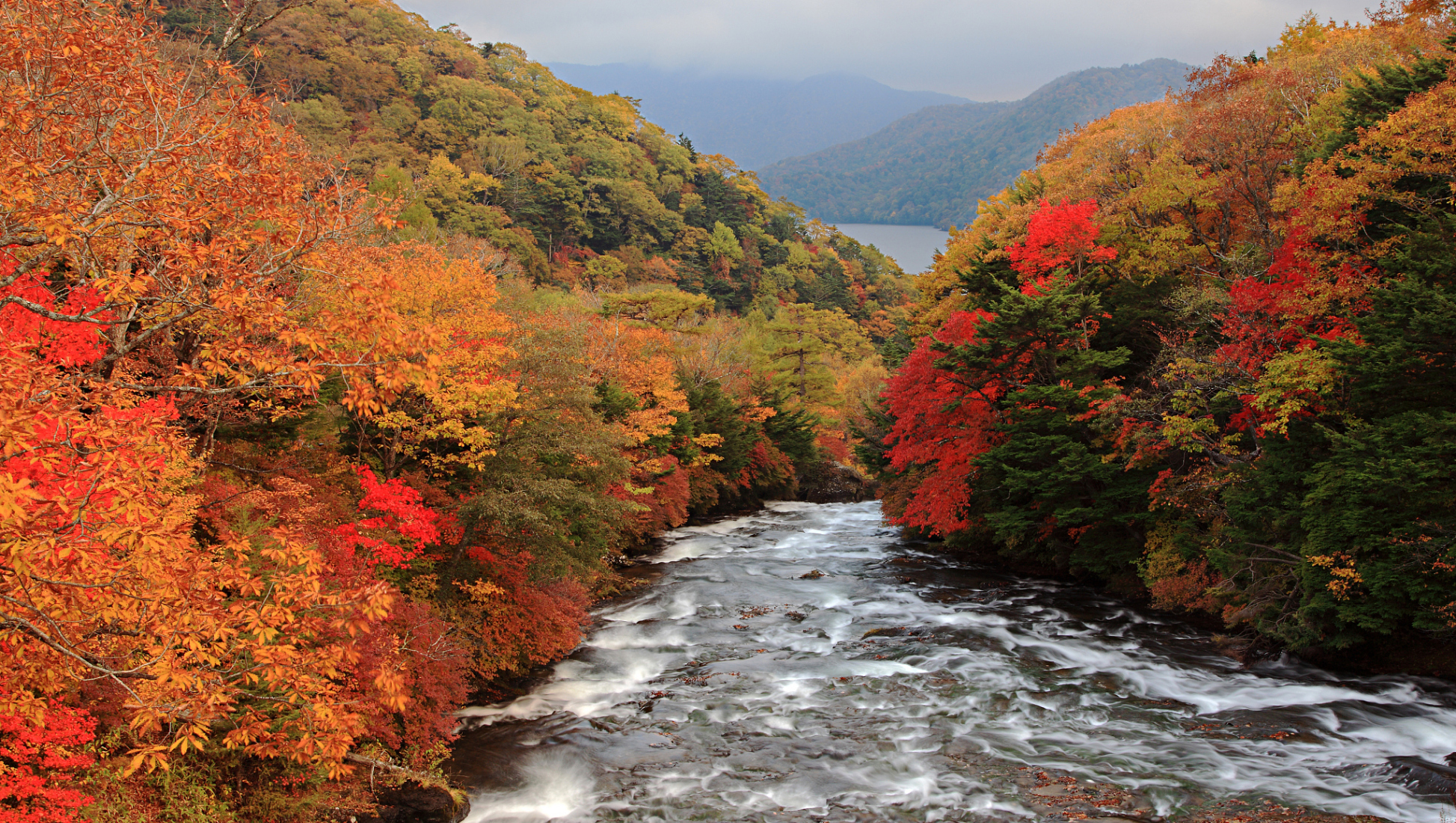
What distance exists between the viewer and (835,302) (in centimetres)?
9438

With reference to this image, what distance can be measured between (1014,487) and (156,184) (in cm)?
2100

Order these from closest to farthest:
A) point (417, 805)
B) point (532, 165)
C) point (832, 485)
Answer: point (417, 805), point (832, 485), point (532, 165)

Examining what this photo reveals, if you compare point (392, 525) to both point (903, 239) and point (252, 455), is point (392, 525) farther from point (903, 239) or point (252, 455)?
point (903, 239)

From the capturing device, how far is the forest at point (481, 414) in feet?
21.1

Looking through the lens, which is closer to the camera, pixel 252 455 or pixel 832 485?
pixel 252 455

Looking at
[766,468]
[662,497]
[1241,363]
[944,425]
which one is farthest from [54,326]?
[766,468]

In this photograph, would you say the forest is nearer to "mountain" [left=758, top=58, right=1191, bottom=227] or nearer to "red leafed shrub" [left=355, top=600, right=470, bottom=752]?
"red leafed shrub" [left=355, top=600, right=470, bottom=752]

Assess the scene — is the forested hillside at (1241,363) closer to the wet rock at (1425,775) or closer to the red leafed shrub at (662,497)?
the wet rock at (1425,775)

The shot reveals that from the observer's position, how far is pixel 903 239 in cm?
15100

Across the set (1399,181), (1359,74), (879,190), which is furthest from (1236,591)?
(879,190)

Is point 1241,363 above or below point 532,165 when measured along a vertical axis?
below

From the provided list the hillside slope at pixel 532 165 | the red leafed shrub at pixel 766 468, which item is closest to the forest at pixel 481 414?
the red leafed shrub at pixel 766 468

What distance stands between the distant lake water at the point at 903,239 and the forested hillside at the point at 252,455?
3998 inches

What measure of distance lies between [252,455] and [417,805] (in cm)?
882
